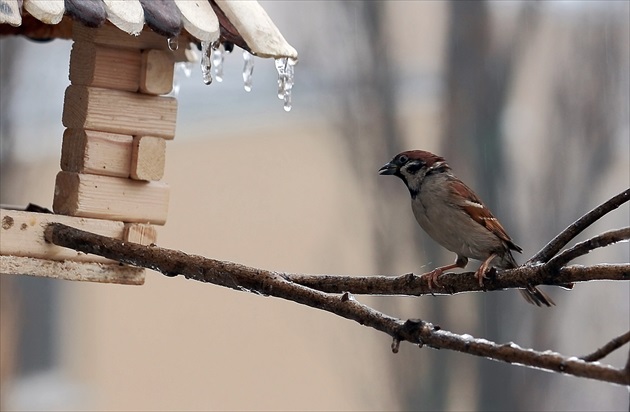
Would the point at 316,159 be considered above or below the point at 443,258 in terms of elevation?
above

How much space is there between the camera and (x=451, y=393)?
16.8 ft

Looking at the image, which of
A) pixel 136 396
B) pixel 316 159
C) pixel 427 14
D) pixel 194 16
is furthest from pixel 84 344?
pixel 194 16

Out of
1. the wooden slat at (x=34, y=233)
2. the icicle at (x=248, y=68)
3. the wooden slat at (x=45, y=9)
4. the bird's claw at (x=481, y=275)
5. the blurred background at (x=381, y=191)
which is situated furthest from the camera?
the blurred background at (x=381, y=191)

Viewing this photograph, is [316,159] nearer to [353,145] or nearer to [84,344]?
→ [353,145]

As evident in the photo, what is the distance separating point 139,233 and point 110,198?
115 millimetres

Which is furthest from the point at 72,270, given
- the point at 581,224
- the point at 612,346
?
the point at 612,346

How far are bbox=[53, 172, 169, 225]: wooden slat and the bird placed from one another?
1.99 ft

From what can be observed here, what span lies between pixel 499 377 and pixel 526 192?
935 millimetres

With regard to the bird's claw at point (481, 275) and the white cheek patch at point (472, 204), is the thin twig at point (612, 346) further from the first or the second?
the white cheek patch at point (472, 204)

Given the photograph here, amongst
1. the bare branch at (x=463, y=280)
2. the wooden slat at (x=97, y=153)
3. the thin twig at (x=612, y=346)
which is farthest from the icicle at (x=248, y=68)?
the thin twig at (x=612, y=346)

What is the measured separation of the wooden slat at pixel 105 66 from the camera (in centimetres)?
256

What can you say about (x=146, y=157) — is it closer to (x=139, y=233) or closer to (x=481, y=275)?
(x=139, y=233)

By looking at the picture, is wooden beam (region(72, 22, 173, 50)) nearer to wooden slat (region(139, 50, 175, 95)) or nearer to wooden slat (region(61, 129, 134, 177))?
wooden slat (region(139, 50, 175, 95))

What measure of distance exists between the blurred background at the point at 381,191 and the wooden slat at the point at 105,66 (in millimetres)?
1932
